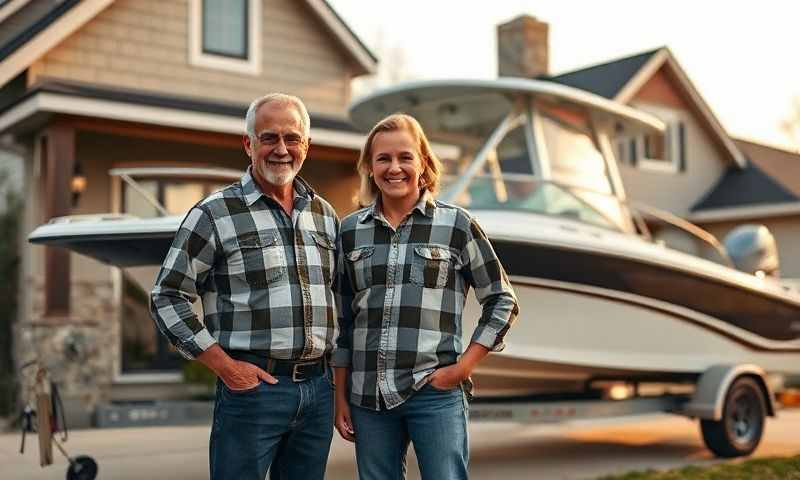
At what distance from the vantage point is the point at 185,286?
2.95 m

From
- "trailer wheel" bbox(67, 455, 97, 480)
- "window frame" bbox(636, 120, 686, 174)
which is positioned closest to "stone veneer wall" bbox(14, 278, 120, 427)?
"trailer wheel" bbox(67, 455, 97, 480)

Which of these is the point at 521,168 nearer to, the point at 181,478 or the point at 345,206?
the point at 181,478

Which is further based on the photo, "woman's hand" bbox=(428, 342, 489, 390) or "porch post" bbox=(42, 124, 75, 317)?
"porch post" bbox=(42, 124, 75, 317)

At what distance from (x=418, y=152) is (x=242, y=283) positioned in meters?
0.75

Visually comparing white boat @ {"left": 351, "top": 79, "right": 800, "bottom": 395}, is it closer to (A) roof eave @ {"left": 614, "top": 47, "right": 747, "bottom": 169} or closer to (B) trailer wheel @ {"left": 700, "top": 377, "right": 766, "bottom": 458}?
(B) trailer wheel @ {"left": 700, "top": 377, "right": 766, "bottom": 458}

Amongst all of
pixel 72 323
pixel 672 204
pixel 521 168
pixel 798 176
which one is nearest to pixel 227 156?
pixel 72 323

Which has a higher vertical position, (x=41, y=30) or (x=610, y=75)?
(x=610, y=75)

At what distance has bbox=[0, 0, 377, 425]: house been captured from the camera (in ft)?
31.7

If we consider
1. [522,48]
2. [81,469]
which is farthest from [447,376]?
[522,48]

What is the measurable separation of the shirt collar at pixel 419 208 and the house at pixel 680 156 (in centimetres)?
1479

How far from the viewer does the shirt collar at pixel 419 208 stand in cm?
322

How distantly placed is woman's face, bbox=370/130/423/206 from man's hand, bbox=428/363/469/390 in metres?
0.59

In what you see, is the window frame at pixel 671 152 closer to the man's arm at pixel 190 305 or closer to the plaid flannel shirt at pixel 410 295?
the plaid flannel shirt at pixel 410 295

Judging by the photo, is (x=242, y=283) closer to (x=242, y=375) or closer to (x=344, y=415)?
(x=242, y=375)
